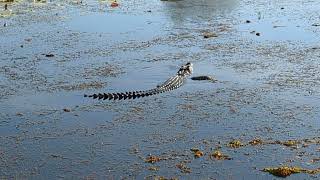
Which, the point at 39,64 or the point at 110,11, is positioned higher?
the point at 110,11

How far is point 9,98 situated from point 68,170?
5947 mm

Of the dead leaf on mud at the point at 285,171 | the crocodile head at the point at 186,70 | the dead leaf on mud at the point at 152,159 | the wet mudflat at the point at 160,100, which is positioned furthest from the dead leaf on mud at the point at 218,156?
the crocodile head at the point at 186,70

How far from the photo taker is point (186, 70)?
739 inches

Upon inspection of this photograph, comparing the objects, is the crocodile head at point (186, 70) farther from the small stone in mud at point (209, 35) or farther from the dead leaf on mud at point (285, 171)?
the dead leaf on mud at point (285, 171)

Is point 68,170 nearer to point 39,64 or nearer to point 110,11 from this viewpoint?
point 39,64

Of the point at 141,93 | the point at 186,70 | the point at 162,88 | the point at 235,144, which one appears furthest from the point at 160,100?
the point at 235,144

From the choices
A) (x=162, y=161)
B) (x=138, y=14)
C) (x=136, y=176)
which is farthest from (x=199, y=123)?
(x=138, y=14)

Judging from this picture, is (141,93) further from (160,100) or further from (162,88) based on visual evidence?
(162,88)

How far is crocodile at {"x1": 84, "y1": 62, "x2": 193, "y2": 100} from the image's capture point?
53.3ft

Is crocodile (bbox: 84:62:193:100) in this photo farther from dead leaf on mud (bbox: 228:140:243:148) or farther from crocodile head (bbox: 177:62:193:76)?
dead leaf on mud (bbox: 228:140:243:148)

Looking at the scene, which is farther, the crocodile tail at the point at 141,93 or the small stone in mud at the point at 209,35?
the small stone in mud at the point at 209,35

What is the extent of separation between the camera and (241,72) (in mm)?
18828

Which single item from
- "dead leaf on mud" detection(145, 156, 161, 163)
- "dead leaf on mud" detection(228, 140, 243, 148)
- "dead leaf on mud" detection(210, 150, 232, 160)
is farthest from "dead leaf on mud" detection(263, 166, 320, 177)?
"dead leaf on mud" detection(145, 156, 161, 163)

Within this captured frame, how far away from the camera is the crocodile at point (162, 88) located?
16.2 meters
